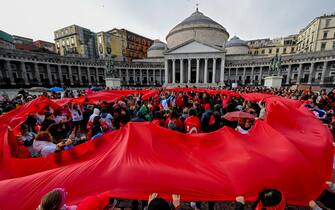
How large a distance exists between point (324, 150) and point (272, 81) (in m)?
22.8

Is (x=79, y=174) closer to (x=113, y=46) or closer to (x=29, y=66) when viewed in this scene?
(x=29, y=66)

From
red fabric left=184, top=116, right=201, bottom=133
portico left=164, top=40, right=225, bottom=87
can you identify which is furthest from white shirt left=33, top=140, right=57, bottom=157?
portico left=164, top=40, right=225, bottom=87

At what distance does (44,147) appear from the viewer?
368 centimetres

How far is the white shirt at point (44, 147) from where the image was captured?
11.9 ft

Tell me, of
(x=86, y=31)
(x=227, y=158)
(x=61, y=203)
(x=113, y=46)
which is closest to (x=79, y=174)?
(x=61, y=203)

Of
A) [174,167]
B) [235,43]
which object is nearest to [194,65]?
[235,43]

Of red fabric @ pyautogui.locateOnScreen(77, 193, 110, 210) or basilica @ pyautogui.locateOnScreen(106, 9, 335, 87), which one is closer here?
red fabric @ pyautogui.locateOnScreen(77, 193, 110, 210)

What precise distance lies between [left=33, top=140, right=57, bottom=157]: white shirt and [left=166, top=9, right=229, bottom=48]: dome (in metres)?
63.2

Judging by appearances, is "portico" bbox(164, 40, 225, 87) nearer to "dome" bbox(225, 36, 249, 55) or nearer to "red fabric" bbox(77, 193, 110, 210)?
"dome" bbox(225, 36, 249, 55)

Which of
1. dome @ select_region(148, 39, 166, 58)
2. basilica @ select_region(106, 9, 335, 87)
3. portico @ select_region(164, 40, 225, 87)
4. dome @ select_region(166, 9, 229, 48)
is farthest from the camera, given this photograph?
dome @ select_region(148, 39, 166, 58)

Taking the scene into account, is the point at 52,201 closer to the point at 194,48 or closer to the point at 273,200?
the point at 273,200

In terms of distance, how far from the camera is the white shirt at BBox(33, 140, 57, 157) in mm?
3625

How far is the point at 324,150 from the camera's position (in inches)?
125

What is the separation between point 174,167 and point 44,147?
3273 mm
